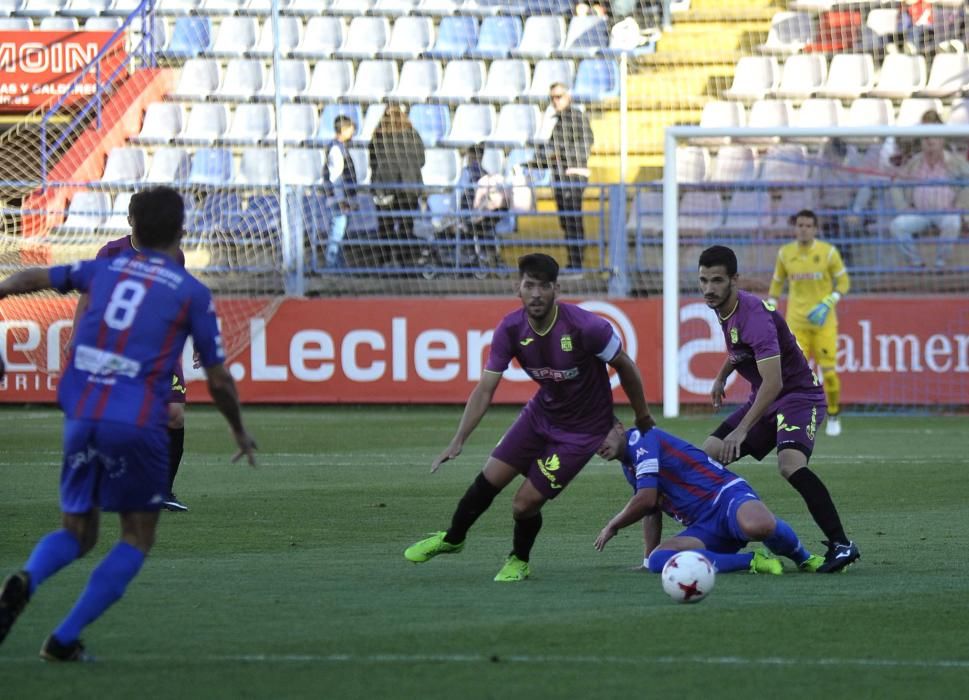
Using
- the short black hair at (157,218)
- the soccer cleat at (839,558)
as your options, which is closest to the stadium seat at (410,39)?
the soccer cleat at (839,558)

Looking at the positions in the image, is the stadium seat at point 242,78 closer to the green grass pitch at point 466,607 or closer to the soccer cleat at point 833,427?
the soccer cleat at point 833,427

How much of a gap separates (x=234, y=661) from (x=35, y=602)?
1.54 metres

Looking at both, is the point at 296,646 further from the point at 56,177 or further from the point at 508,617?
the point at 56,177

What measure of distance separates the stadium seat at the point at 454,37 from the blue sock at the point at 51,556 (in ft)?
51.9

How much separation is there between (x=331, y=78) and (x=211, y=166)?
209 centimetres

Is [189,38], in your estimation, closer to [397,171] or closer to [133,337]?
[397,171]

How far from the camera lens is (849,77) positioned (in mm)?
19422

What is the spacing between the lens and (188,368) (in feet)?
55.2

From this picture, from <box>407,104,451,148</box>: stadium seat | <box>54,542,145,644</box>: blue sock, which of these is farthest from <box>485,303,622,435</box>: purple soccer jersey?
<box>407,104,451,148</box>: stadium seat

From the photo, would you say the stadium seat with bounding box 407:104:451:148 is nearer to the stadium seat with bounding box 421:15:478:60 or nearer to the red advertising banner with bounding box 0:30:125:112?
the stadium seat with bounding box 421:15:478:60

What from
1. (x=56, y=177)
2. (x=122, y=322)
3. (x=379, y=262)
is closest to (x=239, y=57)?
(x=56, y=177)

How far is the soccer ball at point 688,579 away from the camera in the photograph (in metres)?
6.33

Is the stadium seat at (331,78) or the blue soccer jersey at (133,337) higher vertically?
the stadium seat at (331,78)

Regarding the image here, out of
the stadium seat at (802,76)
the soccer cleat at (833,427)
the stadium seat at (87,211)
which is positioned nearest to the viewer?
the soccer cleat at (833,427)
